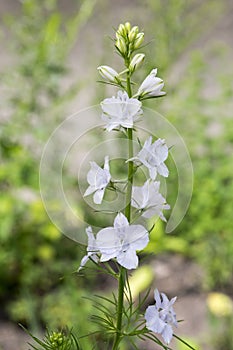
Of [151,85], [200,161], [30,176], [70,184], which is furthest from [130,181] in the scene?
[200,161]

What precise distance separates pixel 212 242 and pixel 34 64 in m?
1.01

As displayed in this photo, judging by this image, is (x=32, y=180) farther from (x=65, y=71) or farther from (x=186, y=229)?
(x=186, y=229)

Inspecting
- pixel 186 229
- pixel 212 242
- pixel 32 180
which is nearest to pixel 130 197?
→ pixel 32 180

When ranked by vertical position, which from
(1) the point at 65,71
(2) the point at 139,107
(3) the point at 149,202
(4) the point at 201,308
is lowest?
(4) the point at 201,308

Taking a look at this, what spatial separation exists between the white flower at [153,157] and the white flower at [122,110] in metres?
0.03

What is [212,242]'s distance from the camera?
2.43 meters

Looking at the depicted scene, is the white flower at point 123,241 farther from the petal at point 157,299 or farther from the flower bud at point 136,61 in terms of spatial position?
the flower bud at point 136,61

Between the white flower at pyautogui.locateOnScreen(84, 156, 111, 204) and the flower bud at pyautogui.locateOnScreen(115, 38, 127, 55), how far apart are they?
0.13 meters

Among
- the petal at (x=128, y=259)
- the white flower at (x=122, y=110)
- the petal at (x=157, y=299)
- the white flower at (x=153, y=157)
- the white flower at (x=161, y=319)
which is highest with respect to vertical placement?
the white flower at (x=122, y=110)

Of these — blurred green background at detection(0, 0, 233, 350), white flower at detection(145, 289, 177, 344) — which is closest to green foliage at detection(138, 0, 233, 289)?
blurred green background at detection(0, 0, 233, 350)

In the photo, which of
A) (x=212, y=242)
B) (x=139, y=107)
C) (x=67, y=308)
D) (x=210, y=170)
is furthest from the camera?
(x=210, y=170)

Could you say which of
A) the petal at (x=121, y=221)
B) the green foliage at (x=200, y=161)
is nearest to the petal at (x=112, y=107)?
the petal at (x=121, y=221)

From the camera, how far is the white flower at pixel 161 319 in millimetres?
714

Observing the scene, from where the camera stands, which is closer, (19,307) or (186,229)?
(19,307)
